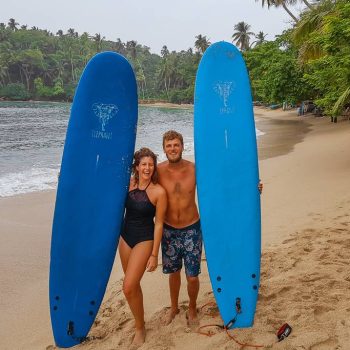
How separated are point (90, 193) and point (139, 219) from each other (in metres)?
0.62

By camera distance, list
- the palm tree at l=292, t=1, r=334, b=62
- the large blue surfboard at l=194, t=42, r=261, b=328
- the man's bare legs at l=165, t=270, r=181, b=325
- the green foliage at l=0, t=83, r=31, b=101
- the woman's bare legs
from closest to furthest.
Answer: the woman's bare legs
the man's bare legs at l=165, t=270, r=181, b=325
the large blue surfboard at l=194, t=42, r=261, b=328
the palm tree at l=292, t=1, r=334, b=62
the green foliage at l=0, t=83, r=31, b=101

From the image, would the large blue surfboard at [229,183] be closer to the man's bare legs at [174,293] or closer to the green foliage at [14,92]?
the man's bare legs at [174,293]

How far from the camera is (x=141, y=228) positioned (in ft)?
8.07

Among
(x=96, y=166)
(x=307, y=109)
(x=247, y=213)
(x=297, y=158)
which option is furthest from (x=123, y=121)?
(x=307, y=109)

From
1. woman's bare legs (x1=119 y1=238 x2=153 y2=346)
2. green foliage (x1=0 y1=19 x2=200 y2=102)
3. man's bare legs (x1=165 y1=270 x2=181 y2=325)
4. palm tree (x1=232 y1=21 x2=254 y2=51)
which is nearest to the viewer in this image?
woman's bare legs (x1=119 y1=238 x2=153 y2=346)

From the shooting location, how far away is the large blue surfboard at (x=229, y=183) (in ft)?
9.23

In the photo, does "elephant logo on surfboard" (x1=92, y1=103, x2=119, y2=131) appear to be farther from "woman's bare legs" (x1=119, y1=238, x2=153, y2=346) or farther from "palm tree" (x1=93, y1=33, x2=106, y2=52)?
"palm tree" (x1=93, y1=33, x2=106, y2=52)

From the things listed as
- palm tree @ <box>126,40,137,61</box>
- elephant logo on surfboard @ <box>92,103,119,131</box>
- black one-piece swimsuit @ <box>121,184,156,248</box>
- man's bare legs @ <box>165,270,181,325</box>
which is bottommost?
man's bare legs @ <box>165,270,181,325</box>

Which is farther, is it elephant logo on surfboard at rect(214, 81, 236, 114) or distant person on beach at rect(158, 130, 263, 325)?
elephant logo on surfboard at rect(214, 81, 236, 114)

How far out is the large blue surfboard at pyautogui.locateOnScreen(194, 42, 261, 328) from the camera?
2.81 m

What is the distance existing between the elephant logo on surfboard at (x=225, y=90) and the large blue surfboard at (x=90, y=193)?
75 centimetres

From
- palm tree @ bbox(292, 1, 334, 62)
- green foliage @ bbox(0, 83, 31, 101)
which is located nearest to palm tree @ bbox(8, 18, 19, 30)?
green foliage @ bbox(0, 83, 31, 101)

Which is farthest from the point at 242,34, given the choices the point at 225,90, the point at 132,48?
the point at 225,90

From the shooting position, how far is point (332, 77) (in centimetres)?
807
